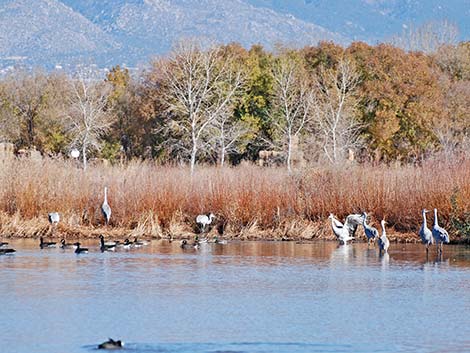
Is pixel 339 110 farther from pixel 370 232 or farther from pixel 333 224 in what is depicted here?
pixel 370 232

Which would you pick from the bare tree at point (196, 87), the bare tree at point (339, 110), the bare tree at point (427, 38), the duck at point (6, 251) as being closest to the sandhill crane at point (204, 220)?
the duck at point (6, 251)

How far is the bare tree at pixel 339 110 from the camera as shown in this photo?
208 ft

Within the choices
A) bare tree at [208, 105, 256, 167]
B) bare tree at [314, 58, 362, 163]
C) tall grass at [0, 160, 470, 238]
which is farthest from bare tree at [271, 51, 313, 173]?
tall grass at [0, 160, 470, 238]

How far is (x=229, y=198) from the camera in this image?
98.0ft

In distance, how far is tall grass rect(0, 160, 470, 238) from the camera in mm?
29250

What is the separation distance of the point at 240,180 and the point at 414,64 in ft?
123

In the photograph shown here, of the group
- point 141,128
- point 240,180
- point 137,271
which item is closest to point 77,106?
point 141,128

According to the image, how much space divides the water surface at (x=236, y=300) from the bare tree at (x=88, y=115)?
41987 millimetres

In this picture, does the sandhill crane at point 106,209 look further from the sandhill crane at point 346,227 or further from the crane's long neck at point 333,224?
the crane's long neck at point 333,224

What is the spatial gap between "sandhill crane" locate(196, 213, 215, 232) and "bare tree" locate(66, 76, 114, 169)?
117 ft

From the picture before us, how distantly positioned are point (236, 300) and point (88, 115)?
53855 mm

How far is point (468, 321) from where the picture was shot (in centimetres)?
1650

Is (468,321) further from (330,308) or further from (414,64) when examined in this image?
(414,64)

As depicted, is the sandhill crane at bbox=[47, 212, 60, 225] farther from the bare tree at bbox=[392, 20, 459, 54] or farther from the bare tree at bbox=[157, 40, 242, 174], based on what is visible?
the bare tree at bbox=[392, 20, 459, 54]
